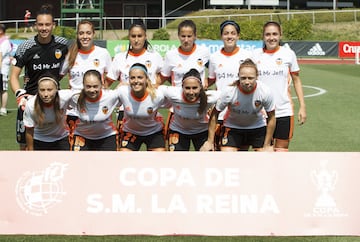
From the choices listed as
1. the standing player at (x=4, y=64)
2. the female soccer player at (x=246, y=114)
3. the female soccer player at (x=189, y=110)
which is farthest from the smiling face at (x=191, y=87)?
the standing player at (x=4, y=64)

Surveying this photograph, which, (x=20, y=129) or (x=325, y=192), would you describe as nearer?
(x=325, y=192)

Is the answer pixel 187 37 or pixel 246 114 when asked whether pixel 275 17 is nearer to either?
pixel 187 37

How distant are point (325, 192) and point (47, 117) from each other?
3.12 m

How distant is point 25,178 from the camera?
18.4 feet

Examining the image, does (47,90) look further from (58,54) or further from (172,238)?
(172,238)

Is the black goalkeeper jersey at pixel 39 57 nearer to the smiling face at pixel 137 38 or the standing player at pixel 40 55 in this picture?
the standing player at pixel 40 55

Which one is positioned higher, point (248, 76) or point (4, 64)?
point (4, 64)

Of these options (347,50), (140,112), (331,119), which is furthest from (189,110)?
(347,50)

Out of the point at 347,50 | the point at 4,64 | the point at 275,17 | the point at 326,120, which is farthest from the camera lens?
the point at 275,17

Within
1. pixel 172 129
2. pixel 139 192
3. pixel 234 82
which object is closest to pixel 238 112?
pixel 234 82

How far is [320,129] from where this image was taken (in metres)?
12.2

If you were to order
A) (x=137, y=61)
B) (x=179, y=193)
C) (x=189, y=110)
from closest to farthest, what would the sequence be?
1. (x=179, y=193)
2. (x=189, y=110)
3. (x=137, y=61)

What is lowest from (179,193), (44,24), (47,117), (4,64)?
(179,193)

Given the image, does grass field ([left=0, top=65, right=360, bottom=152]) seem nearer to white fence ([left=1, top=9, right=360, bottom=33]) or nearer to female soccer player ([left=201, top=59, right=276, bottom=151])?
female soccer player ([left=201, top=59, right=276, bottom=151])
